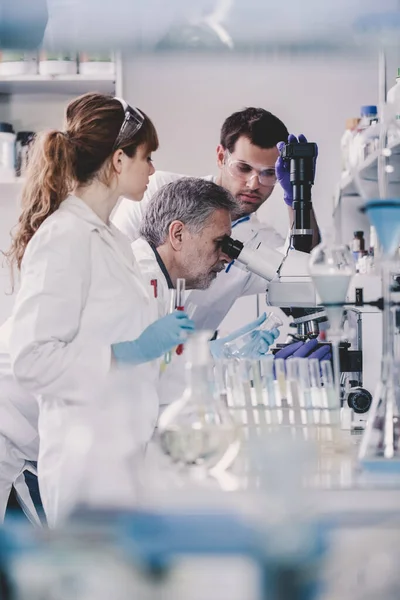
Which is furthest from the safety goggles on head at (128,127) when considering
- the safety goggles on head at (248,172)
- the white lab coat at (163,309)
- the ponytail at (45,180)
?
the safety goggles on head at (248,172)

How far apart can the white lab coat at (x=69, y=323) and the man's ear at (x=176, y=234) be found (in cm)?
61

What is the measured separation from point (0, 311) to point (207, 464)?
120 inches

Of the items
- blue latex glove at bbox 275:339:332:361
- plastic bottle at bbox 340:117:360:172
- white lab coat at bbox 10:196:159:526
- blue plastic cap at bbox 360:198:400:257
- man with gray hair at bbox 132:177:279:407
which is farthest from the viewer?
plastic bottle at bbox 340:117:360:172

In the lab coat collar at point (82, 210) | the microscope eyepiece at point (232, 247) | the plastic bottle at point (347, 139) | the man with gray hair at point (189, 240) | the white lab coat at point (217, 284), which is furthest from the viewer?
the plastic bottle at point (347, 139)

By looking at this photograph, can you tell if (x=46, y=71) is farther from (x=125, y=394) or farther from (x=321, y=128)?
(x=125, y=394)

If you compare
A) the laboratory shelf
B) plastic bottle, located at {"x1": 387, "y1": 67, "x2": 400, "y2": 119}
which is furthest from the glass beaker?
plastic bottle, located at {"x1": 387, "y1": 67, "x2": 400, "y2": 119}

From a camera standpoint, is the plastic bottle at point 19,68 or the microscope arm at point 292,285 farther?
the plastic bottle at point 19,68

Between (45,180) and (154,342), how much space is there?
0.50 meters

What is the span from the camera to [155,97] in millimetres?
4312

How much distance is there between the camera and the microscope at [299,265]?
85.1 inches

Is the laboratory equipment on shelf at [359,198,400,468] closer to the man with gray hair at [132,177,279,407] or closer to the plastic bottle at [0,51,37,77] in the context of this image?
the man with gray hair at [132,177,279,407]

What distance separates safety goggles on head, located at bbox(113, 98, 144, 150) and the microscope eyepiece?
56cm

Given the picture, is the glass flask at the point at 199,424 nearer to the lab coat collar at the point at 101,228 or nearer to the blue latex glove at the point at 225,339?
the lab coat collar at the point at 101,228

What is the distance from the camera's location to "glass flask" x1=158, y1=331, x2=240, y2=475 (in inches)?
51.6
